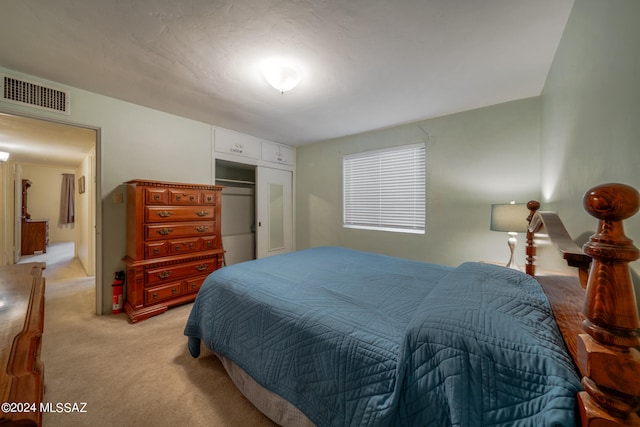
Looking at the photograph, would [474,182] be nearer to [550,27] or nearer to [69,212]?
[550,27]

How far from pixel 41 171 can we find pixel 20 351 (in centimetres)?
943

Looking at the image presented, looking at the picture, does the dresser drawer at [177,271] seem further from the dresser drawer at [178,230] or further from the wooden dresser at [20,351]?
the wooden dresser at [20,351]

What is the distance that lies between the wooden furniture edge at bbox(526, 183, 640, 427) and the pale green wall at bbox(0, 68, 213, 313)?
3.58 meters

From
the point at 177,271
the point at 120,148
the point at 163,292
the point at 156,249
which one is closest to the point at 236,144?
the point at 120,148

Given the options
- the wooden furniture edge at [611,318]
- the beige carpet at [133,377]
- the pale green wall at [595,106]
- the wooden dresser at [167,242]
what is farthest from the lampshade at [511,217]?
the wooden dresser at [167,242]

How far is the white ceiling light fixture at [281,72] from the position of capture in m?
1.87

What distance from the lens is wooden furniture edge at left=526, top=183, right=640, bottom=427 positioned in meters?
0.44

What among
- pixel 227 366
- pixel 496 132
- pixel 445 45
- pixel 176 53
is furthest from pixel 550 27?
pixel 227 366

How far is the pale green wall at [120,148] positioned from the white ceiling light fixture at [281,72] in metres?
1.80

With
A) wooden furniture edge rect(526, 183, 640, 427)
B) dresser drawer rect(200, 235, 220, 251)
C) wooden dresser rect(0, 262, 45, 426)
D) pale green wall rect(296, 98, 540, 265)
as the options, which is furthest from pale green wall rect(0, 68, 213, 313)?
wooden furniture edge rect(526, 183, 640, 427)

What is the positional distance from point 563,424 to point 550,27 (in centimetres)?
220

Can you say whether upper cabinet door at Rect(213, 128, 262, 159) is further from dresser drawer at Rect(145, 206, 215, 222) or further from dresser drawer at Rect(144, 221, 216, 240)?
dresser drawer at Rect(144, 221, 216, 240)

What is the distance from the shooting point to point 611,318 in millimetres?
461

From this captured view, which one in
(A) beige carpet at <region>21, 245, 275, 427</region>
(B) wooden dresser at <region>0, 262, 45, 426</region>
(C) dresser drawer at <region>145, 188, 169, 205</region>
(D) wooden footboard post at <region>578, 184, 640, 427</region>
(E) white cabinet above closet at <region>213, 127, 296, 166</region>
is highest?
(E) white cabinet above closet at <region>213, 127, 296, 166</region>
